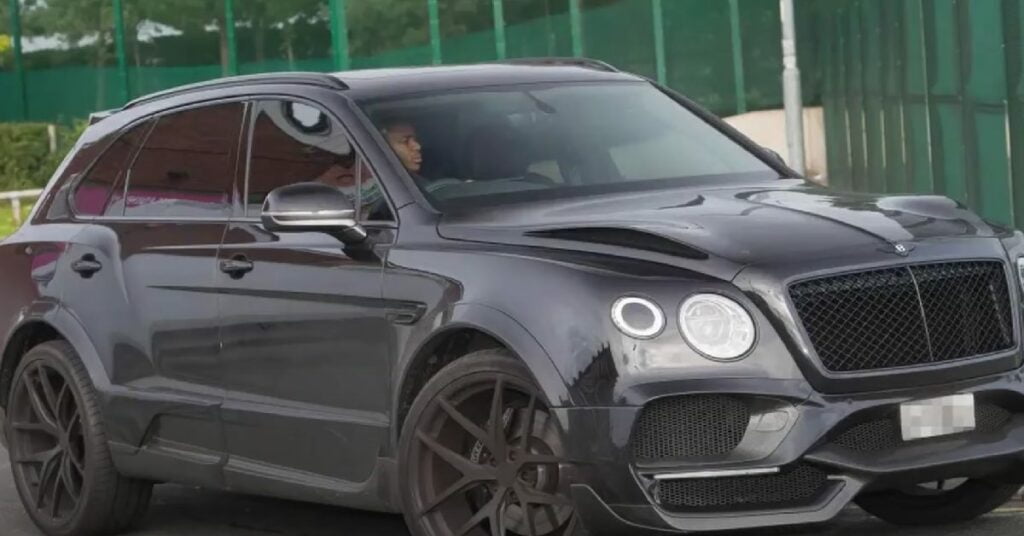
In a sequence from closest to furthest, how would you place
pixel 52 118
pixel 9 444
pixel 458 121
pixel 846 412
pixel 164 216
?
pixel 846 412, pixel 458 121, pixel 164 216, pixel 9 444, pixel 52 118

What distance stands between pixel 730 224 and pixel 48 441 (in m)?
3.52

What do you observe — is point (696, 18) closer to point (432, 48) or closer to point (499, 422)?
point (432, 48)

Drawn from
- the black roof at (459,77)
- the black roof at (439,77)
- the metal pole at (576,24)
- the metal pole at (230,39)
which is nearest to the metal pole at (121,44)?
the metal pole at (230,39)

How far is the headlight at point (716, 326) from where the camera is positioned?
6.27 m

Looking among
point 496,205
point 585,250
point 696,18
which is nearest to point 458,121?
point 496,205

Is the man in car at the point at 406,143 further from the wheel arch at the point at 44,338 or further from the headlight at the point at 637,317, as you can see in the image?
the wheel arch at the point at 44,338

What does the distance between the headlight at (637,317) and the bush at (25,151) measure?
35.3m

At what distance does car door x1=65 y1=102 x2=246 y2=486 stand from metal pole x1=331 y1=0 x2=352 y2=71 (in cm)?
2669

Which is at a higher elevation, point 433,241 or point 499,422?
point 433,241

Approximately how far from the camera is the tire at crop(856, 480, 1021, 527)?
7484 mm

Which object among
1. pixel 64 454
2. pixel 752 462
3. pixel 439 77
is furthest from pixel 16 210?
pixel 752 462

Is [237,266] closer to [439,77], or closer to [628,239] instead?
[439,77]

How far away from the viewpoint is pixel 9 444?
362 inches

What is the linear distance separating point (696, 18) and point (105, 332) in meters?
24.6
